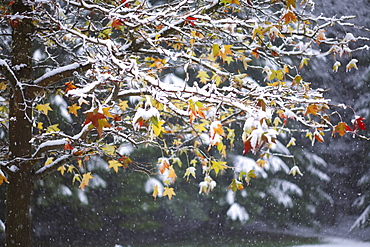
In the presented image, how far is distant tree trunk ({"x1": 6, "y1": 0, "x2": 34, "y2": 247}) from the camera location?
9.89 ft

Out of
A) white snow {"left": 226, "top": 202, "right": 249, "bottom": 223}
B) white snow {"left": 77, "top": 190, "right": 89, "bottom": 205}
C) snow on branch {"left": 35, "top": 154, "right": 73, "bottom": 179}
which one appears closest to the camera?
snow on branch {"left": 35, "top": 154, "right": 73, "bottom": 179}

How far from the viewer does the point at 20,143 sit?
124 inches

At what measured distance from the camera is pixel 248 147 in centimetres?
154

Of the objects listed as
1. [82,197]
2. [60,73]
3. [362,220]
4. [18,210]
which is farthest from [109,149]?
[362,220]

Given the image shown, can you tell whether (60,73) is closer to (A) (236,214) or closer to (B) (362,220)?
(A) (236,214)

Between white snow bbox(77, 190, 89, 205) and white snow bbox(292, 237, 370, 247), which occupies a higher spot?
white snow bbox(77, 190, 89, 205)

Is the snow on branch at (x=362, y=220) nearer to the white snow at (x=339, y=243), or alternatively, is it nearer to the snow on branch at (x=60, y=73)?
the white snow at (x=339, y=243)

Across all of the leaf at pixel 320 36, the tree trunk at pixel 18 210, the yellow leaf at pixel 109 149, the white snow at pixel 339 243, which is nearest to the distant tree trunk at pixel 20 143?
the tree trunk at pixel 18 210

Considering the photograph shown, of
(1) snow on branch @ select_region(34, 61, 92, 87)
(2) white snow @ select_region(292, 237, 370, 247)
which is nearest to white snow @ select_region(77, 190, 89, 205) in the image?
(1) snow on branch @ select_region(34, 61, 92, 87)

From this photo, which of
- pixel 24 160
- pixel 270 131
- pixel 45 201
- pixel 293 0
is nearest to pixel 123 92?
pixel 24 160

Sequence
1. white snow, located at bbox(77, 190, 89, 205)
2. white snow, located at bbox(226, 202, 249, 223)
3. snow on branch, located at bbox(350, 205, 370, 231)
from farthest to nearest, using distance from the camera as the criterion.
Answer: snow on branch, located at bbox(350, 205, 370, 231), white snow, located at bbox(226, 202, 249, 223), white snow, located at bbox(77, 190, 89, 205)

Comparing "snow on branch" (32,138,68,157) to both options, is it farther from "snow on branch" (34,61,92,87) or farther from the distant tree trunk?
"snow on branch" (34,61,92,87)

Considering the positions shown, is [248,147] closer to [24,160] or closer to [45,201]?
[24,160]

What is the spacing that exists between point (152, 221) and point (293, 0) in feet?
20.8
